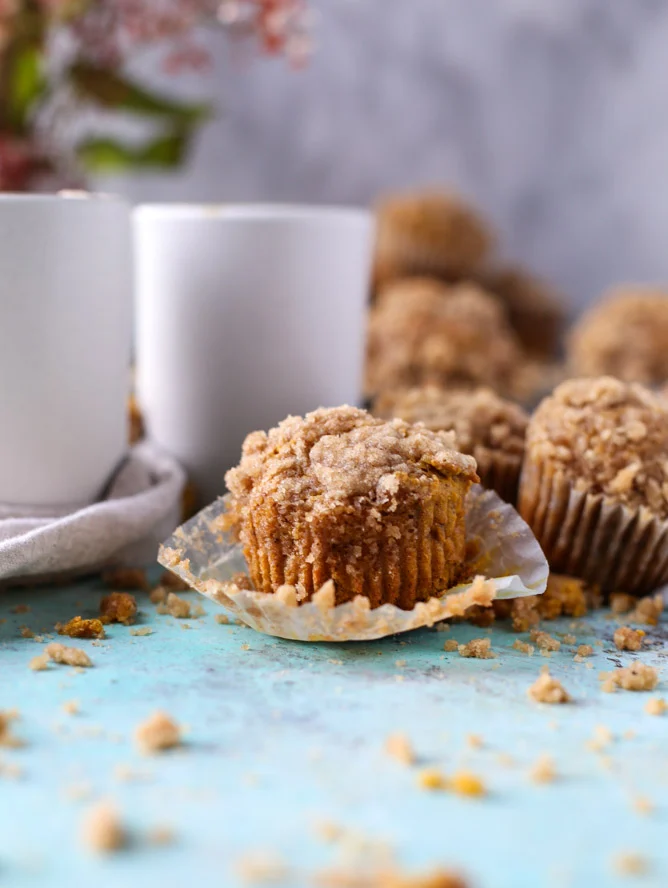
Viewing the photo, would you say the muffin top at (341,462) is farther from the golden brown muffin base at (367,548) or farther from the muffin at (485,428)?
the muffin at (485,428)

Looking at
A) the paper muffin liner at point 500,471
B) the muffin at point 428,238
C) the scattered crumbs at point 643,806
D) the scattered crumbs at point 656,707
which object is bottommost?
the scattered crumbs at point 656,707

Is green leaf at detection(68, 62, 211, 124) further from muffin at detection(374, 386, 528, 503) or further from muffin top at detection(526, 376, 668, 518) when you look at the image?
muffin top at detection(526, 376, 668, 518)

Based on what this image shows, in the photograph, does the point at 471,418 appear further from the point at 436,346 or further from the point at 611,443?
the point at 436,346

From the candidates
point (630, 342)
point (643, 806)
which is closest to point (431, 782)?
point (643, 806)

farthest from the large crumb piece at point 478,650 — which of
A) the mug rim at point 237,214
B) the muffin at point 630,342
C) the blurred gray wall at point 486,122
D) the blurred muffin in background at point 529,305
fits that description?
the blurred gray wall at point 486,122

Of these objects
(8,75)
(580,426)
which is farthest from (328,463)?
(8,75)

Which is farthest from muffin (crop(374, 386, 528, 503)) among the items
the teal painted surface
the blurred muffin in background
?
the blurred muffin in background

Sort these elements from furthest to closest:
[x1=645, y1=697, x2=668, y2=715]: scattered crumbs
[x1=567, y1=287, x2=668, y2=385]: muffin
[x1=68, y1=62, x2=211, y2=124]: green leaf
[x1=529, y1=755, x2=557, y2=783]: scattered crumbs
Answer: [x1=567, y1=287, x2=668, y2=385]: muffin → [x1=68, y1=62, x2=211, y2=124]: green leaf → [x1=645, y1=697, x2=668, y2=715]: scattered crumbs → [x1=529, y1=755, x2=557, y2=783]: scattered crumbs
